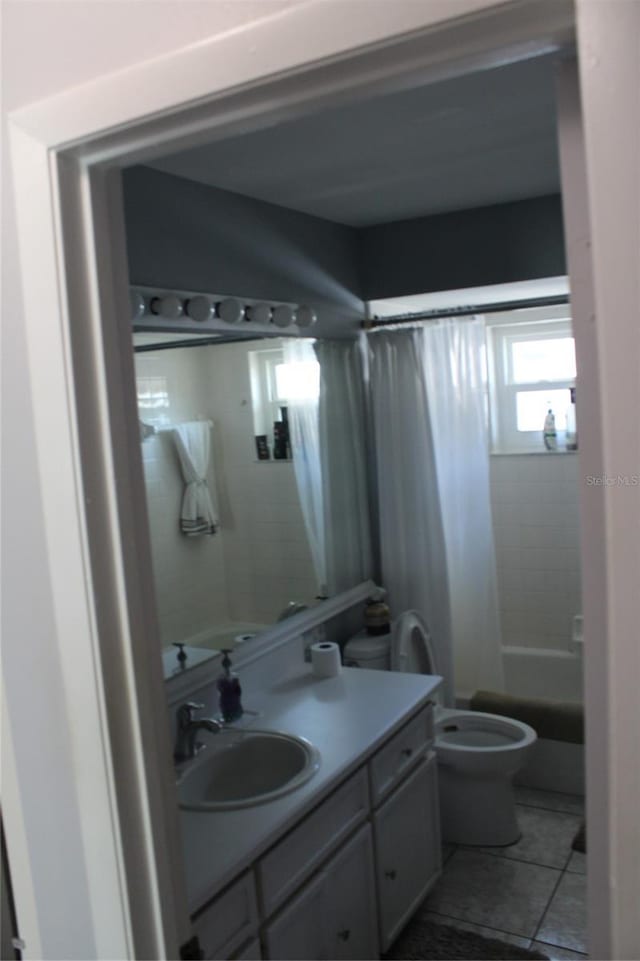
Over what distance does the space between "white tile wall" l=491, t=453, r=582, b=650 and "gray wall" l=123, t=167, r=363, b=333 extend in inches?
51.4

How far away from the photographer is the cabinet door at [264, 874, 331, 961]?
1.79 m

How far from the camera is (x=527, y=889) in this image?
2695mm

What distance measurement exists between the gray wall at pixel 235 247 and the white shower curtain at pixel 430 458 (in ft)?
1.02

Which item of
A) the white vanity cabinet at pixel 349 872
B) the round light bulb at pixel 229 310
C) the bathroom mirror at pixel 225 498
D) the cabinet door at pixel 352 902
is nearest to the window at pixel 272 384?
the bathroom mirror at pixel 225 498

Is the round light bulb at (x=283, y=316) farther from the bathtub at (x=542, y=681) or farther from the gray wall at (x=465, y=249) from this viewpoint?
the bathtub at (x=542, y=681)

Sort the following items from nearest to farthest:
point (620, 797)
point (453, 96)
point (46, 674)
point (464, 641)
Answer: point (620, 797), point (46, 674), point (453, 96), point (464, 641)

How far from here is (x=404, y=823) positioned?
2.42 metres

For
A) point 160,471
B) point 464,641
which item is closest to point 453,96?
point 160,471

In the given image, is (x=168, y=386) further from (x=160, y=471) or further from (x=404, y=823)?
(x=404, y=823)

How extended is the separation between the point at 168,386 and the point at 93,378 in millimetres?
1424

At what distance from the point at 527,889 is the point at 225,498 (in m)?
1.72

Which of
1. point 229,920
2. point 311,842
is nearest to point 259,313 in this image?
point 311,842

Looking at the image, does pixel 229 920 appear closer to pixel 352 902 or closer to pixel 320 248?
pixel 352 902

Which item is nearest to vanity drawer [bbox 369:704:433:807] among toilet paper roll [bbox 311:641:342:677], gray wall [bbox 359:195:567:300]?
toilet paper roll [bbox 311:641:342:677]
